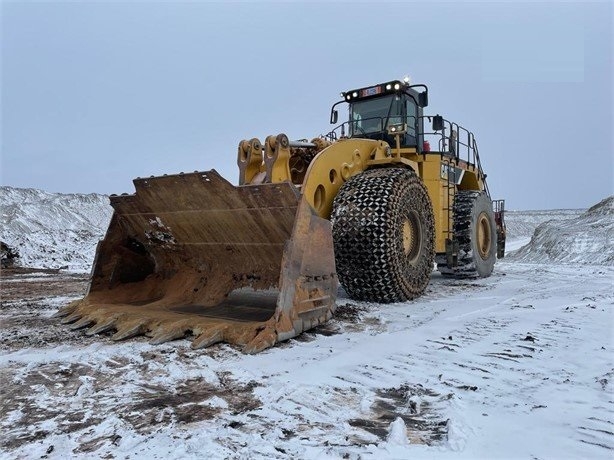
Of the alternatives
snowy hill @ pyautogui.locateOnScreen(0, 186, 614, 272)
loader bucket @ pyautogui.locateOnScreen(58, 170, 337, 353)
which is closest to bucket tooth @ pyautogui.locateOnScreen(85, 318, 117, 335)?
loader bucket @ pyautogui.locateOnScreen(58, 170, 337, 353)

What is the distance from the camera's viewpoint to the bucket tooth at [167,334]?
12.4ft

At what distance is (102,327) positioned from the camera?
13.7 ft

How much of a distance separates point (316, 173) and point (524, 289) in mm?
3920

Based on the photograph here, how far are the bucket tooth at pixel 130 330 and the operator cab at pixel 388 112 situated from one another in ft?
15.4

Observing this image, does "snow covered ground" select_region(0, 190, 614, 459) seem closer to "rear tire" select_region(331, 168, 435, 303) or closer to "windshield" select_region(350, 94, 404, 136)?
"rear tire" select_region(331, 168, 435, 303)

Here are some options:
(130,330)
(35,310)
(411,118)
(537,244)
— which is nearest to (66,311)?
(35,310)

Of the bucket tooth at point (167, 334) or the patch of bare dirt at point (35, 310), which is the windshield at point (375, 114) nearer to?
the bucket tooth at point (167, 334)

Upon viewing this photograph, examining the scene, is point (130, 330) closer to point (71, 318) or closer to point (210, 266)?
point (71, 318)

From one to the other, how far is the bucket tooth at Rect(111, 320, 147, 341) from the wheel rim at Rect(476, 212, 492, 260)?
6264 mm

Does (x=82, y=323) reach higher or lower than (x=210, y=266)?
lower

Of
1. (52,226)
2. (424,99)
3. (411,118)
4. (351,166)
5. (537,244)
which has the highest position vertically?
(424,99)

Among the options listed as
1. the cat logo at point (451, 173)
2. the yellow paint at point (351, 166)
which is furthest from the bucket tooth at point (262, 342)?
the cat logo at point (451, 173)

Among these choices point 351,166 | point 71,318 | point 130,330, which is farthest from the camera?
point 351,166

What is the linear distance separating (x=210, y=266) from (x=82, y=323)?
138cm
